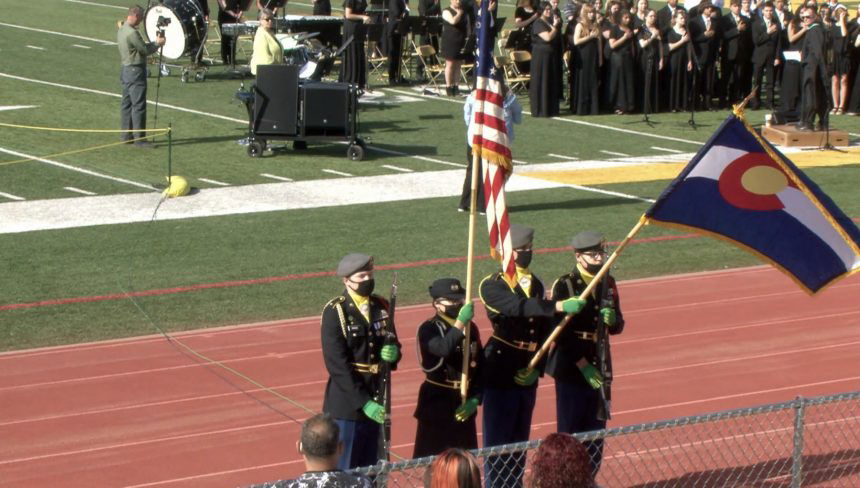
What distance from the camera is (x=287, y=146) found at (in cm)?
2159

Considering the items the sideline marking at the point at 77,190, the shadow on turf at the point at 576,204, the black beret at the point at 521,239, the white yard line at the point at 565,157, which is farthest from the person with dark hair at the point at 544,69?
the black beret at the point at 521,239

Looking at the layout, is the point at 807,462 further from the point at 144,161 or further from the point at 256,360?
the point at 144,161

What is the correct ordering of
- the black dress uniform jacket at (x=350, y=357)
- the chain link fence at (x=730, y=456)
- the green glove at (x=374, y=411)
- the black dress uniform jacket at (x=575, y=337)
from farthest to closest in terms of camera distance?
the chain link fence at (x=730, y=456), the black dress uniform jacket at (x=575, y=337), the black dress uniform jacket at (x=350, y=357), the green glove at (x=374, y=411)

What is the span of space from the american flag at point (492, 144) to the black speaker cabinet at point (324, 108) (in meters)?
11.6

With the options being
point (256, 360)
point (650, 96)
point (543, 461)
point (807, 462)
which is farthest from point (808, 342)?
point (650, 96)

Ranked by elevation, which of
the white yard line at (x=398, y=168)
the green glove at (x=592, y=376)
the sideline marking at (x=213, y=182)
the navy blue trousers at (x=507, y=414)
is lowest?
the sideline marking at (x=213, y=182)

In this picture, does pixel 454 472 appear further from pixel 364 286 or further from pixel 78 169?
pixel 78 169

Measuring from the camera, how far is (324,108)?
66.5ft

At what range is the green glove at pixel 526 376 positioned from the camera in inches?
339

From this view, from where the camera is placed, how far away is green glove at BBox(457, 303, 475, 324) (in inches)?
313

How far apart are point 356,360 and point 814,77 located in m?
16.6

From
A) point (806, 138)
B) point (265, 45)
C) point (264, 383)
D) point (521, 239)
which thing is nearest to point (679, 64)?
point (806, 138)

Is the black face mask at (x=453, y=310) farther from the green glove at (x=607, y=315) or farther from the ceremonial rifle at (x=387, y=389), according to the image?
the green glove at (x=607, y=315)

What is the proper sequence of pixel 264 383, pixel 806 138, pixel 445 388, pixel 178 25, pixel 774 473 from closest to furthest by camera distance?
pixel 445 388 → pixel 774 473 → pixel 264 383 → pixel 806 138 → pixel 178 25
